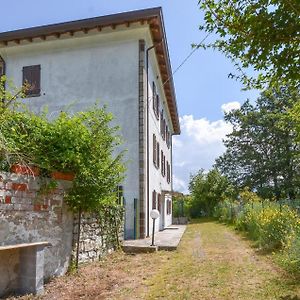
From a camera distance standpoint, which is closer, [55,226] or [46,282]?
[46,282]

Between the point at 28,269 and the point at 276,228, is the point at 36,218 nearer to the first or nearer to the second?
the point at 28,269

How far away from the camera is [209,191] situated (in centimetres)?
3228

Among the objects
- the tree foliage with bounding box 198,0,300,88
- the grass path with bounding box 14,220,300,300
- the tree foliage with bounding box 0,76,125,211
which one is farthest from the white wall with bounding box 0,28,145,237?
the tree foliage with bounding box 198,0,300,88

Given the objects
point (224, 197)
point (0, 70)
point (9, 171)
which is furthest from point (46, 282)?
point (224, 197)

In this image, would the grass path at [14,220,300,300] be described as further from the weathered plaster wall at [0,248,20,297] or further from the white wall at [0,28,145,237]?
the white wall at [0,28,145,237]

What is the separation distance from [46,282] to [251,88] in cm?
480

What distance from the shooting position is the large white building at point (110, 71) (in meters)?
13.1

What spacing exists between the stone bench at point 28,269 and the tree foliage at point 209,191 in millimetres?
27402

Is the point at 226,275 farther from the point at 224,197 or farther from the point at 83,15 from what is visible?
the point at 224,197

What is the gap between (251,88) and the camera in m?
4.20

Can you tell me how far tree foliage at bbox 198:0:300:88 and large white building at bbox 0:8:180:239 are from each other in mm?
9526

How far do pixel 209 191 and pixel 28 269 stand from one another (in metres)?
27.8

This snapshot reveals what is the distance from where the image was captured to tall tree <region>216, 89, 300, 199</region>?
34.1 m

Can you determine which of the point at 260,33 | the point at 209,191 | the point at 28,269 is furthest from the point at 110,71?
the point at 209,191
